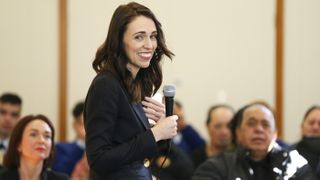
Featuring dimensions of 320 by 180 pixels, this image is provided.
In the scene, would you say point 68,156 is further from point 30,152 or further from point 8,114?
point 30,152

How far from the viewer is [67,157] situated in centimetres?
439

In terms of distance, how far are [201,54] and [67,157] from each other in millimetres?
1687

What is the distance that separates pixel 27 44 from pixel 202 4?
157cm

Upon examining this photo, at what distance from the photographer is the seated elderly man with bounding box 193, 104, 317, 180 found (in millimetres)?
3273

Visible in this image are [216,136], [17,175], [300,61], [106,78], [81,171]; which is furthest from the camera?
[300,61]

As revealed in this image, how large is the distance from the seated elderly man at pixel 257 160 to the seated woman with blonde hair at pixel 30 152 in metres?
0.86

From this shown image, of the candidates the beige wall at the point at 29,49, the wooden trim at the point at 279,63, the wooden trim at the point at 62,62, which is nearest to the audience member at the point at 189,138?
the wooden trim at the point at 279,63

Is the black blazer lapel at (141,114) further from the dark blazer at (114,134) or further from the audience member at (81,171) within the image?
the audience member at (81,171)

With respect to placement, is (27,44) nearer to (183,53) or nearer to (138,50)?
(183,53)

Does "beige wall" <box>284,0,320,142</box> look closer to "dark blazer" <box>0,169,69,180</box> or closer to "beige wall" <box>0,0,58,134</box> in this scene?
"beige wall" <box>0,0,58,134</box>

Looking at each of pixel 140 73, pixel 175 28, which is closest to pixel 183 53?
pixel 175 28

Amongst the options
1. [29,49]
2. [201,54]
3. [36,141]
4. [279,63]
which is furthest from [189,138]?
[36,141]

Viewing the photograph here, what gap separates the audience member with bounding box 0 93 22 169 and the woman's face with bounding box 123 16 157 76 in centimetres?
291

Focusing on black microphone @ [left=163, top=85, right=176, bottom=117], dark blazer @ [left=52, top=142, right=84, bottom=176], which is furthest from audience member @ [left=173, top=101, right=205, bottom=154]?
black microphone @ [left=163, top=85, right=176, bottom=117]
